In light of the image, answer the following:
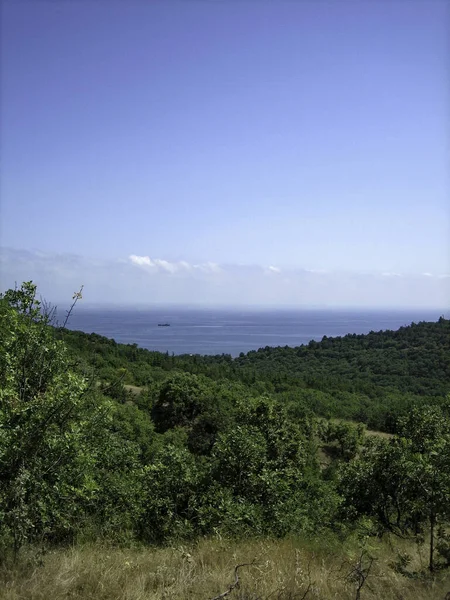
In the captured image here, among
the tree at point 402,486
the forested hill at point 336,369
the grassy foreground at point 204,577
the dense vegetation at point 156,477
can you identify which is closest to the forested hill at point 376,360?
the forested hill at point 336,369

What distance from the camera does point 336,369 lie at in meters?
92.9

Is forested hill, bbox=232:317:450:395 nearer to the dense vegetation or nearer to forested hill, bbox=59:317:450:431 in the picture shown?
forested hill, bbox=59:317:450:431

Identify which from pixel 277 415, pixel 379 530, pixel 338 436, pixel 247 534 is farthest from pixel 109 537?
pixel 338 436

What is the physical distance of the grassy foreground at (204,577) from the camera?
16.6ft

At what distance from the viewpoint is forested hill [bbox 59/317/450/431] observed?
162 feet

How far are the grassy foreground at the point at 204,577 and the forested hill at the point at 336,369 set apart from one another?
81.0ft

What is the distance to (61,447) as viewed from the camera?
6.04 m

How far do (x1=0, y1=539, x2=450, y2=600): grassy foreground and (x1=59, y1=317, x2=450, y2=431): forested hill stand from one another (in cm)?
2470

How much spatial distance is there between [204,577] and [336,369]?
91750mm

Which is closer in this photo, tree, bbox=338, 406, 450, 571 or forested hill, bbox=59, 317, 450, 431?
tree, bbox=338, 406, 450, 571

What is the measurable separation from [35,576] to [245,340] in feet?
558

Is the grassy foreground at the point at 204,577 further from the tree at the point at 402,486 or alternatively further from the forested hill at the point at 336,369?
the forested hill at the point at 336,369

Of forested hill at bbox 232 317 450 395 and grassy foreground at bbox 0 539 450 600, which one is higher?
grassy foreground at bbox 0 539 450 600

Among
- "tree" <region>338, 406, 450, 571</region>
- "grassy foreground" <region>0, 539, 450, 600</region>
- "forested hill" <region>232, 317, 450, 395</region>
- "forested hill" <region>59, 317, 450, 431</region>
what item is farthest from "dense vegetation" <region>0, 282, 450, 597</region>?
"forested hill" <region>232, 317, 450, 395</region>
